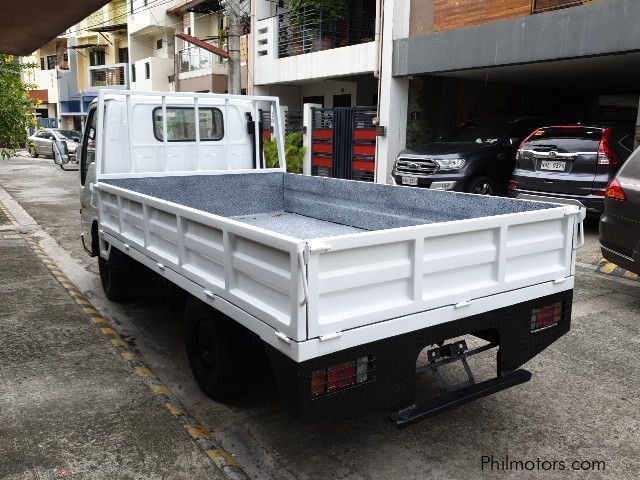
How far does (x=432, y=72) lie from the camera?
1305 cm

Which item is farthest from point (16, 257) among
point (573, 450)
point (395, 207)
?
point (573, 450)

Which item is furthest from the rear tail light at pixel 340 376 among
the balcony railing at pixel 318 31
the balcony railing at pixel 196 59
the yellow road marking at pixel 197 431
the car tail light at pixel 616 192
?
the balcony railing at pixel 196 59

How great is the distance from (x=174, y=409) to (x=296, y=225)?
2474 mm

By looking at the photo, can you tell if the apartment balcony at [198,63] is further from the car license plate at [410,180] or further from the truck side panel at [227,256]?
the truck side panel at [227,256]

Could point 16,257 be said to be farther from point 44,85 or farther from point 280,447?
point 44,85

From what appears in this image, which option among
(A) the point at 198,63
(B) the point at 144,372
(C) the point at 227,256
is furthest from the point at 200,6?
(C) the point at 227,256

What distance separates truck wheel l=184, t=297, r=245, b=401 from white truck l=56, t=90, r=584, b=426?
11 millimetres

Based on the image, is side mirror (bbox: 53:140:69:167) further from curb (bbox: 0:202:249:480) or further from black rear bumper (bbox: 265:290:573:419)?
black rear bumper (bbox: 265:290:573:419)

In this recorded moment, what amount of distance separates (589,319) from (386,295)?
358 cm

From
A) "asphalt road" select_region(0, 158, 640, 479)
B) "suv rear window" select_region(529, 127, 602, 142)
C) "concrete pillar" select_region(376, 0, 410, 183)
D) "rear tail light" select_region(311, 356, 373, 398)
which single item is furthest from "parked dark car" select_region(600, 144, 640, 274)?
"concrete pillar" select_region(376, 0, 410, 183)

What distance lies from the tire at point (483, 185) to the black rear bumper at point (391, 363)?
712 centimetres

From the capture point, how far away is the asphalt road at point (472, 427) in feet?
10.7

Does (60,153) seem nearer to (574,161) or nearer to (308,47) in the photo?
(574,161)

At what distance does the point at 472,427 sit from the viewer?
3705 mm
